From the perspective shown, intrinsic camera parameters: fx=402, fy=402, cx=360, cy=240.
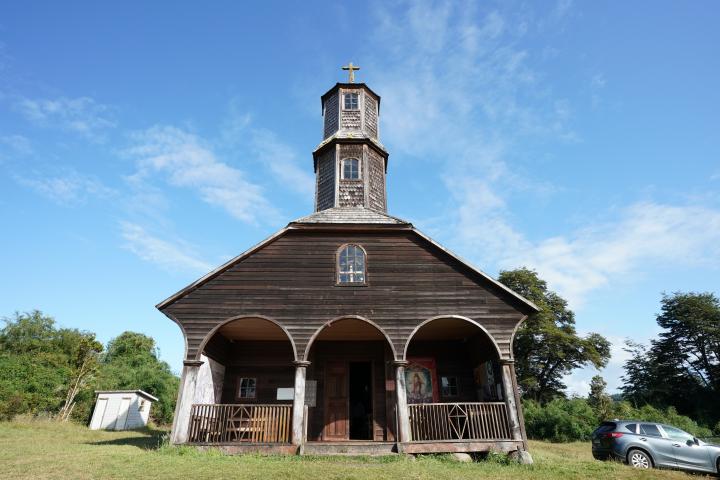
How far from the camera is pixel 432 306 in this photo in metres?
12.2

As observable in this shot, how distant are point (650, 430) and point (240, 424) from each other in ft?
37.9

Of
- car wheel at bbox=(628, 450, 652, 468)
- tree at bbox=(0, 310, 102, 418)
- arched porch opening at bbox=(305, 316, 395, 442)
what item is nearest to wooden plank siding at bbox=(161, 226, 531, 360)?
arched porch opening at bbox=(305, 316, 395, 442)

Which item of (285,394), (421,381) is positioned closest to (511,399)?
(421,381)

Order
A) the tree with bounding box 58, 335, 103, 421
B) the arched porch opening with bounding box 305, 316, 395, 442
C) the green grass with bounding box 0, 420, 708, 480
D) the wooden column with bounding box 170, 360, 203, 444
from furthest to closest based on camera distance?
the tree with bounding box 58, 335, 103, 421 → the arched porch opening with bounding box 305, 316, 395, 442 → the wooden column with bounding box 170, 360, 203, 444 → the green grass with bounding box 0, 420, 708, 480

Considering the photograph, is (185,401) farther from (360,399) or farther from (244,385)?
(360,399)

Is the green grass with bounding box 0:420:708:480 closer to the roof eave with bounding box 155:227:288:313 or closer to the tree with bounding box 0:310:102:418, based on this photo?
the roof eave with bounding box 155:227:288:313

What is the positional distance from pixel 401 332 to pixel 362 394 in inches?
253

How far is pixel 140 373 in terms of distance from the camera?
126 ft

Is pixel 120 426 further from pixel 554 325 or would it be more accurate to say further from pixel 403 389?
pixel 554 325

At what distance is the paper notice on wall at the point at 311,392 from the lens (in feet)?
45.8

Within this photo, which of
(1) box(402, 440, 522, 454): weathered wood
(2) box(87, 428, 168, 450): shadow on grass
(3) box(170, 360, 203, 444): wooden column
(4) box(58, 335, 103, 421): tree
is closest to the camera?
(1) box(402, 440, 522, 454): weathered wood

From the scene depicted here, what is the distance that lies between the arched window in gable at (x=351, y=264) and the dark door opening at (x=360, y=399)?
4.71 metres

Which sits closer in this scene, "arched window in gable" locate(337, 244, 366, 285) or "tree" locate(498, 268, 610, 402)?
"arched window in gable" locate(337, 244, 366, 285)

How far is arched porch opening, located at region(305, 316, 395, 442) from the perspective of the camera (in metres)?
13.9
